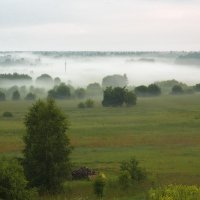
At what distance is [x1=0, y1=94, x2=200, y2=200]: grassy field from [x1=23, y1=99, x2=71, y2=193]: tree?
2.24m

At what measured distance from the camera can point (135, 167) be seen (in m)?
41.5

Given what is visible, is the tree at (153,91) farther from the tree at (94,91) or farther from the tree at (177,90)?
the tree at (94,91)

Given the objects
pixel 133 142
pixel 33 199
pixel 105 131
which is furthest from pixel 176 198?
pixel 105 131

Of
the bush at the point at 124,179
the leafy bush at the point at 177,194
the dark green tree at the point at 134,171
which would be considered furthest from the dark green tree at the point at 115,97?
→ the leafy bush at the point at 177,194

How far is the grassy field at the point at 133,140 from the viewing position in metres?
46.0

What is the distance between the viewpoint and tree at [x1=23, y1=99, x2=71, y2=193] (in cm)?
3928

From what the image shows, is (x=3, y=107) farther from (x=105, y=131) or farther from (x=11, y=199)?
(x=11, y=199)

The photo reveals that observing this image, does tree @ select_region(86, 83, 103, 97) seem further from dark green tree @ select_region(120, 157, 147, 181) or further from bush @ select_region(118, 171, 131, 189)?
bush @ select_region(118, 171, 131, 189)

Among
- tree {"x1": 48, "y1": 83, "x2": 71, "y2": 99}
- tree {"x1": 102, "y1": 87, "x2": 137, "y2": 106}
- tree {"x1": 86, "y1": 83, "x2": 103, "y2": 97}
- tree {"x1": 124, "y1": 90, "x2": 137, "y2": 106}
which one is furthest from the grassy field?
tree {"x1": 86, "y1": 83, "x2": 103, "y2": 97}

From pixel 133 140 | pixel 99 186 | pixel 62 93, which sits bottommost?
pixel 99 186

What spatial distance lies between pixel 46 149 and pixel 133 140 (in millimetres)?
26114

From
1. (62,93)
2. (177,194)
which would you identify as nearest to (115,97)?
(62,93)

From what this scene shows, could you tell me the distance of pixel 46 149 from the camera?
3925 centimetres

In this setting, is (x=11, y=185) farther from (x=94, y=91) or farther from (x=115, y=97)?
(x=94, y=91)
